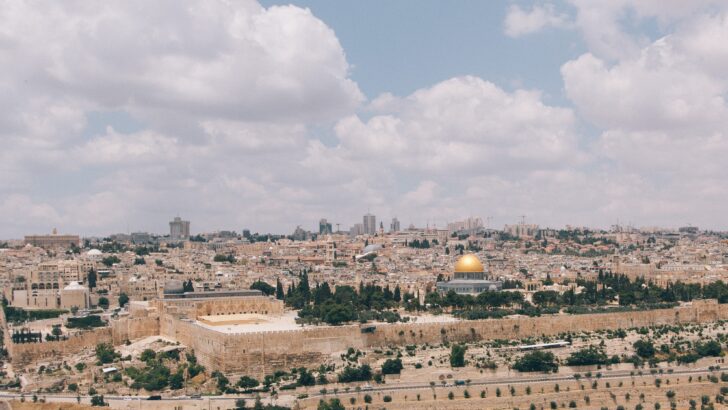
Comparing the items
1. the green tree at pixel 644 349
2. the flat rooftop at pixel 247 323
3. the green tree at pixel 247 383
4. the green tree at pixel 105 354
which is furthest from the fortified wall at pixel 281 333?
the green tree at pixel 644 349

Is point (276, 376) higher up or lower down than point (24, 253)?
lower down

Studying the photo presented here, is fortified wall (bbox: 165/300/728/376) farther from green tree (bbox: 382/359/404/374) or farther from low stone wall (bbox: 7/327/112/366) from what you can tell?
green tree (bbox: 382/359/404/374)

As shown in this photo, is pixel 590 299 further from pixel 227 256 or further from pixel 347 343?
pixel 227 256

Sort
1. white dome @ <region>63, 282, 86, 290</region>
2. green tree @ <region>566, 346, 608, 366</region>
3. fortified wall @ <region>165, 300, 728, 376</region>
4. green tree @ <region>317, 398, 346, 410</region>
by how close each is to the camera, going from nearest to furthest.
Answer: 1. green tree @ <region>317, 398, 346, 410</region>
2. fortified wall @ <region>165, 300, 728, 376</region>
3. green tree @ <region>566, 346, 608, 366</region>
4. white dome @ <region>63, 282, 86, 290</region>

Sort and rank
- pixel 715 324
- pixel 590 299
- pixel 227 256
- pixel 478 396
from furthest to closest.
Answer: pixel 227 256 → pixel 590 299 → pixel 715 324 → pixel 478 396

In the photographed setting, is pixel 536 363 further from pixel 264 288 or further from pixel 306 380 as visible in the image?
pixel 264 288

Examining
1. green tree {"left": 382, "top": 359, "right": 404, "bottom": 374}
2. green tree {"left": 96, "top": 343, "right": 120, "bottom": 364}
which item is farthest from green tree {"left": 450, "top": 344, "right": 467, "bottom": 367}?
green tree {"left": 96, "top": 343, "right": 120, "bottom": 364}

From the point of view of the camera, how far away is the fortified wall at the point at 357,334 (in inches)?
1951

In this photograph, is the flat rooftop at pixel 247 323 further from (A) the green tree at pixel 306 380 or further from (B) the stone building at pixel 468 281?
(B) the stone building at pixel 468 281

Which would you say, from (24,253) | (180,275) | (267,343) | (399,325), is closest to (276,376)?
(267,343)

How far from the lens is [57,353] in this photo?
57.3m

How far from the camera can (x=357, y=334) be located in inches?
2103

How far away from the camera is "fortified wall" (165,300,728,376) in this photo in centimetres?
4956

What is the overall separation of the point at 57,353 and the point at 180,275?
137ft
